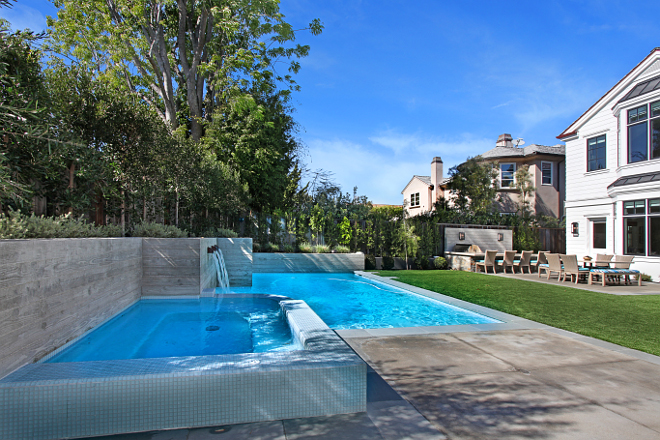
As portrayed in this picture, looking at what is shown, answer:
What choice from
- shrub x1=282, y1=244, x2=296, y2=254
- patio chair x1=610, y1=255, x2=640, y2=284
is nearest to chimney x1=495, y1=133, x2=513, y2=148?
patio chair x1=610, y1=255, x2=640, y2=284

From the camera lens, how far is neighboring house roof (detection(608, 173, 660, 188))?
40.6ft

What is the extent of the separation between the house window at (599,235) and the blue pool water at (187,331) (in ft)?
48.2

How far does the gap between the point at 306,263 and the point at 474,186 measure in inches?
493

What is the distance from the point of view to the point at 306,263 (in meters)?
15.1

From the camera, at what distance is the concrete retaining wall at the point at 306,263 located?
1474cm

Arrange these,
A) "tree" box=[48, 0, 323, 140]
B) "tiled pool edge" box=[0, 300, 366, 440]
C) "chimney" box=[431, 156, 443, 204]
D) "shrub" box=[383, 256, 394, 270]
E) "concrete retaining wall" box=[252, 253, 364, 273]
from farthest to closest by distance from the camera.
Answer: "chimney" box=[431, 156, 443, 204] → "shrub" box=[383, 256, 394, 270] → "tree" box=[48, 0, 323, 140] → "concrete retaining wall" box=[252, 253, 364, 273] → "tiled pool edge" box=[0, 300, 366, 440]

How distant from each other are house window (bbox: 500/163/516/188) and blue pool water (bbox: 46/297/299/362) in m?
21.6

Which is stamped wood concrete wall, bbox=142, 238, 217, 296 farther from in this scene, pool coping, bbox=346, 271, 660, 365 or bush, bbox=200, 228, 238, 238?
bush, bbox=200, 228, 238, 238

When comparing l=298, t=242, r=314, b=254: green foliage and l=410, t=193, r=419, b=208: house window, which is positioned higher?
l=410, t=193, r=419, b=208: house window

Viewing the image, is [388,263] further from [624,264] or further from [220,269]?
[220,269]

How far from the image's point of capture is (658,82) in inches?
493

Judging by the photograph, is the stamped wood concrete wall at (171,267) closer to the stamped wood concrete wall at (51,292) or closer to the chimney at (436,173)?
the stamped wood concrete wall at (51,292)

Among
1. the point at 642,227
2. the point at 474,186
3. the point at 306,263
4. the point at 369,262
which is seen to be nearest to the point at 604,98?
the point at 642,227

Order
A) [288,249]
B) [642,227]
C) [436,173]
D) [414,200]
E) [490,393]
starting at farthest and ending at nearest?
1. [414,200]
2. [436,173]
3. [288,249]
4. [642,227]
5. [490,393]
